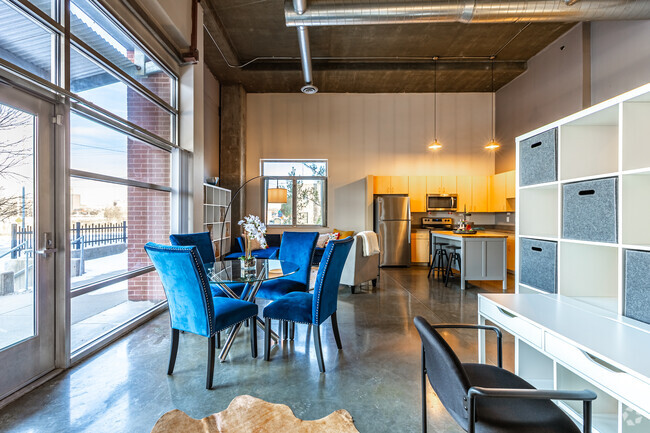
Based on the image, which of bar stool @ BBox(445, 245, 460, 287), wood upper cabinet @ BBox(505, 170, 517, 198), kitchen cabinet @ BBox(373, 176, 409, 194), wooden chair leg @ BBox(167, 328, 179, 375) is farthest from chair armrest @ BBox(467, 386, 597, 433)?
kitchen cabinet @ BBox(373, 176, 409, 194)

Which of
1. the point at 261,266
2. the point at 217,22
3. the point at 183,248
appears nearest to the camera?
the point at 183,248

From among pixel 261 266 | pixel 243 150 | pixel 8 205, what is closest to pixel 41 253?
pixel 8 205

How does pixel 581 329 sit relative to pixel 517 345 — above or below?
above

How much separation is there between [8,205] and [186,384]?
168cm

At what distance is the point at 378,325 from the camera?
3287mm

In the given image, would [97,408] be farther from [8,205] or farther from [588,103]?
[588,103]

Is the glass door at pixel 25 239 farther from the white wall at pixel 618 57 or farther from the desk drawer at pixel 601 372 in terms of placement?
the white wall at pixel 618 57

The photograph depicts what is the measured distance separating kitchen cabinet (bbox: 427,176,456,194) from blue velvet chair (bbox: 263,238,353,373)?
517 cm

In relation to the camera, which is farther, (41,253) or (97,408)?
(41,253)

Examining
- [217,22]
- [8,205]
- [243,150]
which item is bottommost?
[8,205]

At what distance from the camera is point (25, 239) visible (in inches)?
83.7

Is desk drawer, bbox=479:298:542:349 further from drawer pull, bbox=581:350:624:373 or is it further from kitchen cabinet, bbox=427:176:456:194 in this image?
kitchen cabinet, bbox=427:176:456:194

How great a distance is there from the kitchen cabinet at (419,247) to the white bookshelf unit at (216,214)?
4.13 metres

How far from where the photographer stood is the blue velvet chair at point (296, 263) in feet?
9.93
